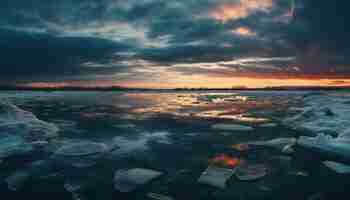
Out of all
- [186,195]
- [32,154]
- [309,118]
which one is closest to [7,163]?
[32,154]

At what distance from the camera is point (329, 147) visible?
4801 millimetres

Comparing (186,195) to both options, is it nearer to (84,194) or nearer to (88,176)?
(84,194)

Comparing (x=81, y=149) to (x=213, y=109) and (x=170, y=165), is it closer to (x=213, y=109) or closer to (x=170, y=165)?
(x=170, y=165)

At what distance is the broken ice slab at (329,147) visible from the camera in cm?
439

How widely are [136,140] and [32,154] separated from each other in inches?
88.7

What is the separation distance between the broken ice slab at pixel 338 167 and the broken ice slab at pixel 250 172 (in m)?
1.09

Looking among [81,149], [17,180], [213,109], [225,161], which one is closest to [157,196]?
[225,161]

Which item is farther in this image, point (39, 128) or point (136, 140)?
point (39, 128)

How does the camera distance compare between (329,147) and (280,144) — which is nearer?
(329,147)

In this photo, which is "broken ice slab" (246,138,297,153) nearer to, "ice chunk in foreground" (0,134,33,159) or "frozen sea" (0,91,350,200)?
"frozen sea" (0,91,350,200)

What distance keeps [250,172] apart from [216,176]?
0.58 metres

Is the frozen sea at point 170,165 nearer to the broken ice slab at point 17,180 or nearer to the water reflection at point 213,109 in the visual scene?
the broken ice slab at point 17,180

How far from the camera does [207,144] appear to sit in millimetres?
5512

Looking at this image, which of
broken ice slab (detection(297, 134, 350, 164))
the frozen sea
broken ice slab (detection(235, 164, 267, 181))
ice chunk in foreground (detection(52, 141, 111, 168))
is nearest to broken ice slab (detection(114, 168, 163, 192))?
the frozen sea
